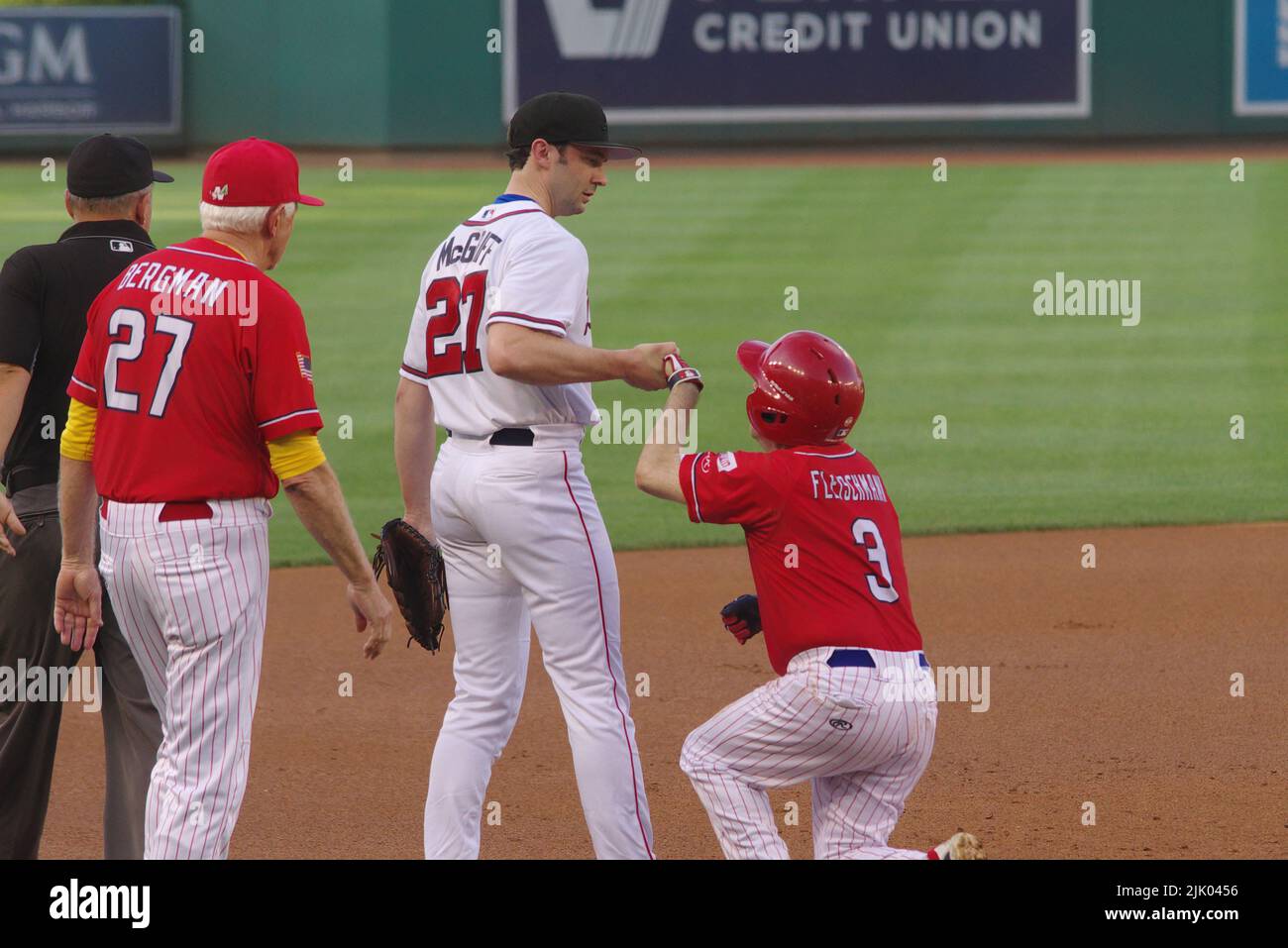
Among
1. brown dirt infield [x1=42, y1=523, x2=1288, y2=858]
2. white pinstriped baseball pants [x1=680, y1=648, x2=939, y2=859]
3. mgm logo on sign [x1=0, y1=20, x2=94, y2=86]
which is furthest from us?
mgm logo on sign [x1=0, y1=20, x2=94, y2=86]

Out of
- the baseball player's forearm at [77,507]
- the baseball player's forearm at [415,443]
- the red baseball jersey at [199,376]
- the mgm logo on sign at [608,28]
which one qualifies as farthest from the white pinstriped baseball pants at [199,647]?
the mgm logo on sign at [608,28]

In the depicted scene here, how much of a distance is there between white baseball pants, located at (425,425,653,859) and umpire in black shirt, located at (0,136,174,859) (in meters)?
0.82

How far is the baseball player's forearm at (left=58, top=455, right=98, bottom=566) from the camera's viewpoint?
13.0 feet

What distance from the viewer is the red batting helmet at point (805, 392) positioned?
4.06 metres

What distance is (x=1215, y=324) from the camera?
1415 centimetres

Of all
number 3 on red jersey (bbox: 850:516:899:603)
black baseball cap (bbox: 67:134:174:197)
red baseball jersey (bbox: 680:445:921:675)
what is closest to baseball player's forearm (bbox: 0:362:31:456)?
black baseball cap (bbox: 67:134:174:197)

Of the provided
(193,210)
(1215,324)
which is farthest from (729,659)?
(193,210)

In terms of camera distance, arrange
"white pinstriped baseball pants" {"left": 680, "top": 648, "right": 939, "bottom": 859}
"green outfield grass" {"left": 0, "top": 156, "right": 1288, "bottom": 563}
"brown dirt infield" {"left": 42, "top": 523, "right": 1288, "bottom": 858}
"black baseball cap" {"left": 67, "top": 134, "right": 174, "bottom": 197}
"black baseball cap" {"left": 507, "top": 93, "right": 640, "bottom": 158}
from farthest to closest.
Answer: "green outfield grass" {"left": 0, "top": 156, "right": 1288, "bottom": 563}
"brown dirt infield" {"left": 42, "top": 523, "right": 1288, "bottom": 858}
"black baseball cap" {"left": 67, "top": 134, "right": 174, "bottom": 197}
"black baseball cap" {"left": 507, "top": 93, "right": 640, "bottom": 158}
"white pinstriped baseball pants" {"left": 680, "top": 648, "right": 939, "bottom": 859}

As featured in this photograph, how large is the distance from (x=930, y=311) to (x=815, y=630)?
36.6ft

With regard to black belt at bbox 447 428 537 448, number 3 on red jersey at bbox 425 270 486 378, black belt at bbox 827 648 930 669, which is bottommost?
black belt at bbox 827 648 930 669

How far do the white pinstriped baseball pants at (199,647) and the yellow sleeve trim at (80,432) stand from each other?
202 mm

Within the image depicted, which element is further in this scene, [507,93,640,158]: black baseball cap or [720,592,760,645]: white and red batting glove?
[720,592,760,645]: white and red batting glove

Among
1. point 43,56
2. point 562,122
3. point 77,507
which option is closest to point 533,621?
point 77,507

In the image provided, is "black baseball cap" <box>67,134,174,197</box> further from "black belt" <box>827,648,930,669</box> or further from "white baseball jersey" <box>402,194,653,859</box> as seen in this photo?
"black belt" <box>827,648,930,669</box>
